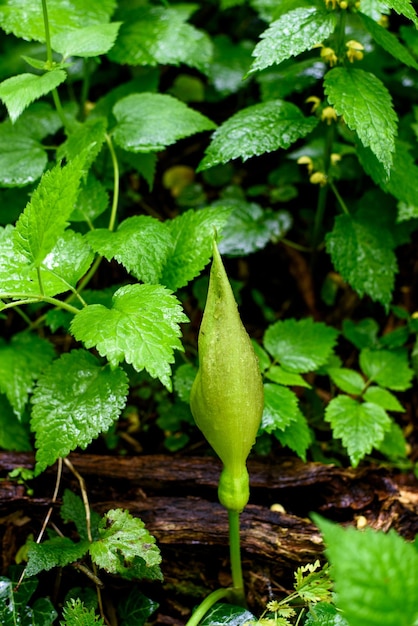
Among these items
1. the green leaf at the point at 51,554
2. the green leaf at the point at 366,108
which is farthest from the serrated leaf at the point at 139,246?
the green leaf at the point at 51,554

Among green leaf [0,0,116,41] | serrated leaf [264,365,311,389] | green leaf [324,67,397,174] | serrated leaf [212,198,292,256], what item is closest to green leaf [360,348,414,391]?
serrated leaf [264,365,311,389]

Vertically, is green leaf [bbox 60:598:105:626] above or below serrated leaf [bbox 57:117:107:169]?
below

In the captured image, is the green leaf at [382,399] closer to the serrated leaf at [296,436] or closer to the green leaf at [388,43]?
the serrated leaf at [296,436]

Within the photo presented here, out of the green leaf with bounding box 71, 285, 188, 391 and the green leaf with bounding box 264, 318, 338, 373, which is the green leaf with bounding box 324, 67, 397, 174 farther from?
the green leaf with bounding box 71, 285, 188, 391

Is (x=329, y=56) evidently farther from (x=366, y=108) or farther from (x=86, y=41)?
(x=86, y=41)

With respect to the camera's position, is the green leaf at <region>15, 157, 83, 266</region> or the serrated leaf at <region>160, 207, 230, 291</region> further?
the serrated leaf at <region>160, 207, 230, 291</region>

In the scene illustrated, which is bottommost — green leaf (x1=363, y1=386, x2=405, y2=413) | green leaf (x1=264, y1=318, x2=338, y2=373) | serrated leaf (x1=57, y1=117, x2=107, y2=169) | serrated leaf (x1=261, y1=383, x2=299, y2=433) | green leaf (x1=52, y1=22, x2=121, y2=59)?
green leaf (x1=363, y1=386, x2=405, y2=413)
